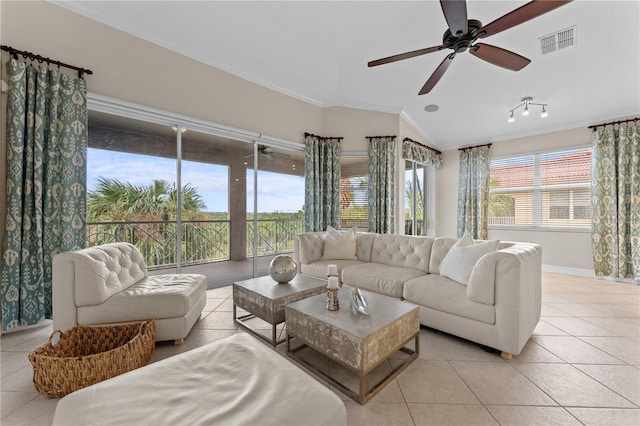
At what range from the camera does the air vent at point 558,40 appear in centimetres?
278

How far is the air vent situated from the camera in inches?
109

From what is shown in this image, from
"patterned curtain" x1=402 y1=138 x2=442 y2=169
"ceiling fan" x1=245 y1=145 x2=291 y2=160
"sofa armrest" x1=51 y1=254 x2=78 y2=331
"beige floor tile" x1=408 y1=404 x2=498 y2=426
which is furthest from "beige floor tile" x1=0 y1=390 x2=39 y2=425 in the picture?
"patterned curtain" x1=402 y1=138 x2=442 y2=169

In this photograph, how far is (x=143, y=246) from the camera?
12.7 ft

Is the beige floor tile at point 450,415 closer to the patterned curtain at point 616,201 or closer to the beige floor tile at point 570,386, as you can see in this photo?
the beige floor tile at point 570,386

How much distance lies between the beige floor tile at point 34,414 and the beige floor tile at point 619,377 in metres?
3.22

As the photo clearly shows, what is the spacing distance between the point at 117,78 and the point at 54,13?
25.5 inches

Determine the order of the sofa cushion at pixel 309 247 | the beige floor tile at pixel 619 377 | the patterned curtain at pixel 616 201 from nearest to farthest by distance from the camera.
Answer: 1. the beige floor tile at pixel 619 377
2. the sofa cushion at pixel 309 247
3. the patterned curtain at pixel 616 201

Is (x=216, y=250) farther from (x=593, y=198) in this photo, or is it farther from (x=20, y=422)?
(x=593, y=198)

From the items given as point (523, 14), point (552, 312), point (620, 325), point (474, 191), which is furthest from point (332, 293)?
point (474, 191)

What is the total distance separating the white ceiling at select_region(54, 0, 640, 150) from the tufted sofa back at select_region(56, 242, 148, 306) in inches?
97.2

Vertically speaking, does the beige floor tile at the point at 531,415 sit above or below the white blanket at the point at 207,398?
A: below

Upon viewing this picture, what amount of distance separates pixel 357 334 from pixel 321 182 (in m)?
3.43

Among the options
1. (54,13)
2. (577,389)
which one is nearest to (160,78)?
(54,13)

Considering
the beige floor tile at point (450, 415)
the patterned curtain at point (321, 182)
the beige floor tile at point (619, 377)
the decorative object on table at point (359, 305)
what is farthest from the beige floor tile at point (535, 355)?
the patterned curtain at point (321, 182)
